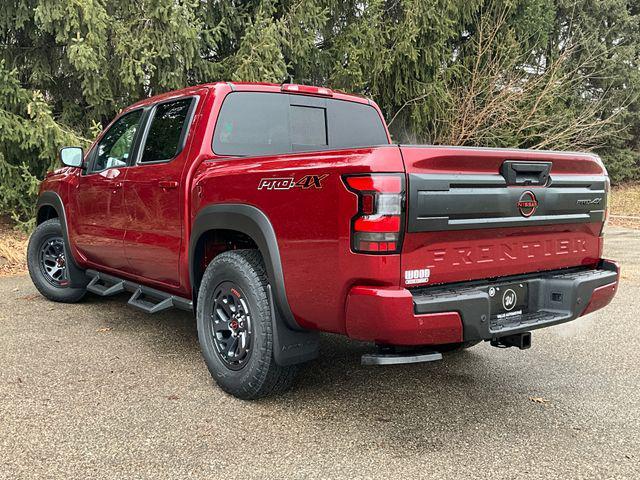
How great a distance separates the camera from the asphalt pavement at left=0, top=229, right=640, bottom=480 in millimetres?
2654

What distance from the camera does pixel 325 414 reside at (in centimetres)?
323

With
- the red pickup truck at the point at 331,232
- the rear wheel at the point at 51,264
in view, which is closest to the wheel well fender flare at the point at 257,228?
the red pickup truck at the point at 331,232

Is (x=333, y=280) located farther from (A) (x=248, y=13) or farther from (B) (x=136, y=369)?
(A) (x=248, y=13)

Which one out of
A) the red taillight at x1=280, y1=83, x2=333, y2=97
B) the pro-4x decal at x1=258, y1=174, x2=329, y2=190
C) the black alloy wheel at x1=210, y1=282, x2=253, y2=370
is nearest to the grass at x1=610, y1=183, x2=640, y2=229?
the red taillight at x1=280, y1=83, x2=333, y2=97

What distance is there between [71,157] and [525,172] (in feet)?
12.5

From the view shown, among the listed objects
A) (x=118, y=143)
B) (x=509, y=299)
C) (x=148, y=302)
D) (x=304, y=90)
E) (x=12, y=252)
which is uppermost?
(x=304, y=90)

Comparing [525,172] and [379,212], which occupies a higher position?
Answer: [525,172]

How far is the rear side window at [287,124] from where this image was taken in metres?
3.94

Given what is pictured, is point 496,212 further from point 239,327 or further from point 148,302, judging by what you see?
point 148,302

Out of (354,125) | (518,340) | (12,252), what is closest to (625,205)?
(354,125)

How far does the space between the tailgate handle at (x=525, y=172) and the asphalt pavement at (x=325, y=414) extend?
4.34ft

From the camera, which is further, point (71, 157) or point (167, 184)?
point (71, 157)

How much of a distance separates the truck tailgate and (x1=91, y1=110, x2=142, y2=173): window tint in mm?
2818

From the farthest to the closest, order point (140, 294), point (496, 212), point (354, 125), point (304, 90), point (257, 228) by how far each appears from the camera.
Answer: point (354, 125)
point (140, 294)
point (304, 90)
point (257, 228)
point (496, 212)
